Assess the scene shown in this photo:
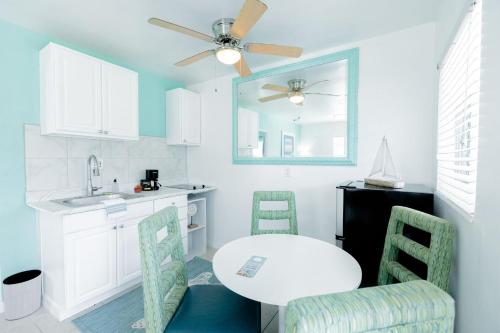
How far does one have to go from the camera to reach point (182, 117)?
3184 mm

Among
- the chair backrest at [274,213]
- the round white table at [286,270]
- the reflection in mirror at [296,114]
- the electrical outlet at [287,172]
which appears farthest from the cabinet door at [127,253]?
the electrical outlet at [287,172]

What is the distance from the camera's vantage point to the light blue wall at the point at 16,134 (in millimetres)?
1957

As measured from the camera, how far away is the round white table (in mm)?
1045

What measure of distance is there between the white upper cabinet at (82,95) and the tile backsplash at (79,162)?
20 centimetres

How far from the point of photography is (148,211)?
7.98 feet

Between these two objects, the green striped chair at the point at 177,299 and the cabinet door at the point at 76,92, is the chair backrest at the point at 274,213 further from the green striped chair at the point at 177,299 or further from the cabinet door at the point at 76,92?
the cabinet door at the point at 76,92

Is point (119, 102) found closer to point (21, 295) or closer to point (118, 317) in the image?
point (21, 295)

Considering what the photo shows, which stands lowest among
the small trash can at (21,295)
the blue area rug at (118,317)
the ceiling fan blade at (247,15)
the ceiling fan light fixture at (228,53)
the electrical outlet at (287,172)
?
the blue area rug at (118,317)

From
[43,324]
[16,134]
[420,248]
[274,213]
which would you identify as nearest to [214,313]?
[274,213]

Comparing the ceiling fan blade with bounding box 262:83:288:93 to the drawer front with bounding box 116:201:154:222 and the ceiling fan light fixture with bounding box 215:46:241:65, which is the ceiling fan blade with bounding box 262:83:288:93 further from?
the drawer front with bounding box 116:201:154:222

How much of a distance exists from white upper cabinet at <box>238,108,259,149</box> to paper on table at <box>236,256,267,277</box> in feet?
5.80

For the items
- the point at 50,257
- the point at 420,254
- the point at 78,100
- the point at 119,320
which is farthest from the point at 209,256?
the point at 420,254

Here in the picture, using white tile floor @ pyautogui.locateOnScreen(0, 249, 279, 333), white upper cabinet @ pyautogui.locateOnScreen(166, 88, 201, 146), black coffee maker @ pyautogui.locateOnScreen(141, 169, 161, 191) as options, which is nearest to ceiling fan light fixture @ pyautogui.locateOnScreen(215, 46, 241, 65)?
white upper cabinet @ pyautogui.locateOnScreen(166, 88, 201, 146)

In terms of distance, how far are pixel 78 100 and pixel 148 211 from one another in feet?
4.07
